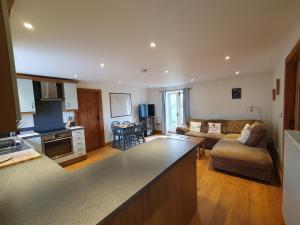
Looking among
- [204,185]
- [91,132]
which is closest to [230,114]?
[204,185]

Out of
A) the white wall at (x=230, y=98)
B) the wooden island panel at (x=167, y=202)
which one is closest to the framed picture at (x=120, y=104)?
the white wall at (x=230, y=98)

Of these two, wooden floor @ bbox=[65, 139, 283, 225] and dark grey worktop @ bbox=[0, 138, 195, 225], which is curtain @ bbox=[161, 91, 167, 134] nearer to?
wooden floor @ bbox=[65, 139, 283, 225]

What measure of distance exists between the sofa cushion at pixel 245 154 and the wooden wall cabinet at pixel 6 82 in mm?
3039

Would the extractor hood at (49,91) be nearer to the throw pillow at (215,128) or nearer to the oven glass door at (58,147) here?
the oven glass door at (58,147)

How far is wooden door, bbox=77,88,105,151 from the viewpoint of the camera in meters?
4.50

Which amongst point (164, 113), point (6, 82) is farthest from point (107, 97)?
point (6, 82)

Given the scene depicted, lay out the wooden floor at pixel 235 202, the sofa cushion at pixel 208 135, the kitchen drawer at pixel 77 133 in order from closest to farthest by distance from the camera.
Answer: the wooden floor at pixel 235 202, the kitchen drawer at pixel 77 133, the sofa cushion at pixel 208 135

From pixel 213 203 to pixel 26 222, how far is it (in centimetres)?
217

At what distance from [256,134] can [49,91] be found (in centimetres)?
474

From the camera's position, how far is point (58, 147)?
11.2 feet

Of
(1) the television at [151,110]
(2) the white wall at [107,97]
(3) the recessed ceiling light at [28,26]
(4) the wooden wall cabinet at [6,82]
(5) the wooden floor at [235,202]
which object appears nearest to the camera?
(4) the wooden wall cabinet at [6,82]

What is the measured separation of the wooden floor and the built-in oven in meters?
3.10

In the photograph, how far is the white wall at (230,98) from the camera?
166 inches

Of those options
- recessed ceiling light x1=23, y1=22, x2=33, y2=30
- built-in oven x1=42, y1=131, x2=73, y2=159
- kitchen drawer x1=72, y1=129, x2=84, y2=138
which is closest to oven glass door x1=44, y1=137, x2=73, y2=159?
built-in oven x1=42, y1=131, x2=73, y2=159
